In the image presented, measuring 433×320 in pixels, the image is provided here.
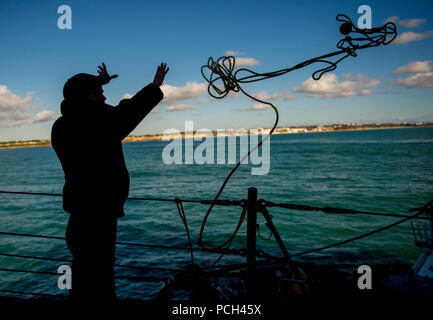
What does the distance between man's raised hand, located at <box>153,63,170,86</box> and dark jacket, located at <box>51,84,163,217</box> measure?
0.12 meters

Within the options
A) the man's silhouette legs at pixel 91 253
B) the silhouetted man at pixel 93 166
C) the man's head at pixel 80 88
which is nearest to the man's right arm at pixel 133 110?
the silhouetted man at pixel 93 166

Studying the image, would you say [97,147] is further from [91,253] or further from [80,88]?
[91,253]

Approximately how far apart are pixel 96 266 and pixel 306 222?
1545 centimetres

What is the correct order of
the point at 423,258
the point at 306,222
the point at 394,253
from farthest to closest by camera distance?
the point at 306,222, the point at 394,253, the point at 423,258

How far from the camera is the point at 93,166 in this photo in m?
2.15

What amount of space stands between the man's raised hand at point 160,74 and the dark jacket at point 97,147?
4.9 inches

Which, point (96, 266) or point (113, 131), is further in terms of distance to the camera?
point (96, 266)

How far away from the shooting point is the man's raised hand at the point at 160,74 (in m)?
2.34

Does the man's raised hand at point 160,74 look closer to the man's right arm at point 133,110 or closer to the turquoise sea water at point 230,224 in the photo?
the man's right arm at point 133,110

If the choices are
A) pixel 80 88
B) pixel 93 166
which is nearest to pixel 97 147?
pixel 93 166

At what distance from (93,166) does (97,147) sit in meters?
0.16
